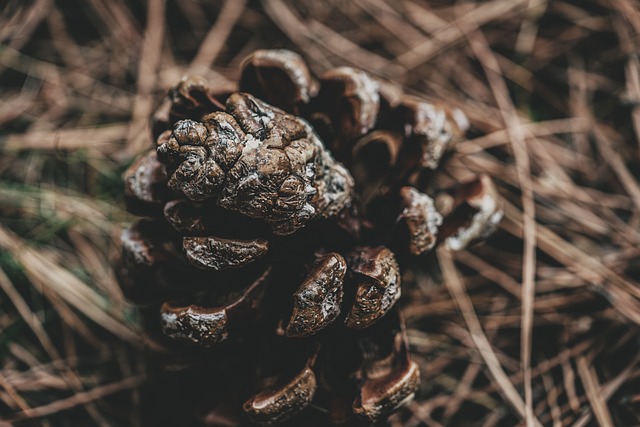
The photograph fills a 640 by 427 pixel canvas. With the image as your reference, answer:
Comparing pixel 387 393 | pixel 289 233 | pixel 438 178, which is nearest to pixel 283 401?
pixel 387 393

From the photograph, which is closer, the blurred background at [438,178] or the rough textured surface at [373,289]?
the rough textured surface at [373,289]

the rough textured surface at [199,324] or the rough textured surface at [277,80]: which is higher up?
the rough textured surface at [277,80]

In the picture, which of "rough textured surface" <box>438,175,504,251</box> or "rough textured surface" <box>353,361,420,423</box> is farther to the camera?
"rough textured surface" <box>438,175,504,251</box>

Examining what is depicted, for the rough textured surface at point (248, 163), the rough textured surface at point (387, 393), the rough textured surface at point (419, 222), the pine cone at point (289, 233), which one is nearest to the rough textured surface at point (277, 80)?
the pine cone at point (289, 233)

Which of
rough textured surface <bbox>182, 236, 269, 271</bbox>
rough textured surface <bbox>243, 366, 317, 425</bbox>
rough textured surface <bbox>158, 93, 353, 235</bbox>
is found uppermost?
rough textured surface <bbox>158, 93, 353, 235</bbox>

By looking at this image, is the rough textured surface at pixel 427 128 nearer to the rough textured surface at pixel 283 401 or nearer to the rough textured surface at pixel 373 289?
the rough textured surface at pixel 373 289

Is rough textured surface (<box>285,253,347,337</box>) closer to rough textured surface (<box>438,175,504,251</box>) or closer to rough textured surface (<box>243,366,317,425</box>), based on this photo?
rough textured surface (<box>243,366,317,425</box>)

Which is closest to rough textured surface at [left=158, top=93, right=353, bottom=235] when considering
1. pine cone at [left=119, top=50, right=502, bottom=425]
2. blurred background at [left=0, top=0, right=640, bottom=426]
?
pine cone at [left=119, top=50, right=502, bottom=425]

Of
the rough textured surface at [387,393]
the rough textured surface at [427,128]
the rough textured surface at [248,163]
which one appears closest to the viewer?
the rough textured surface at [248,163]
